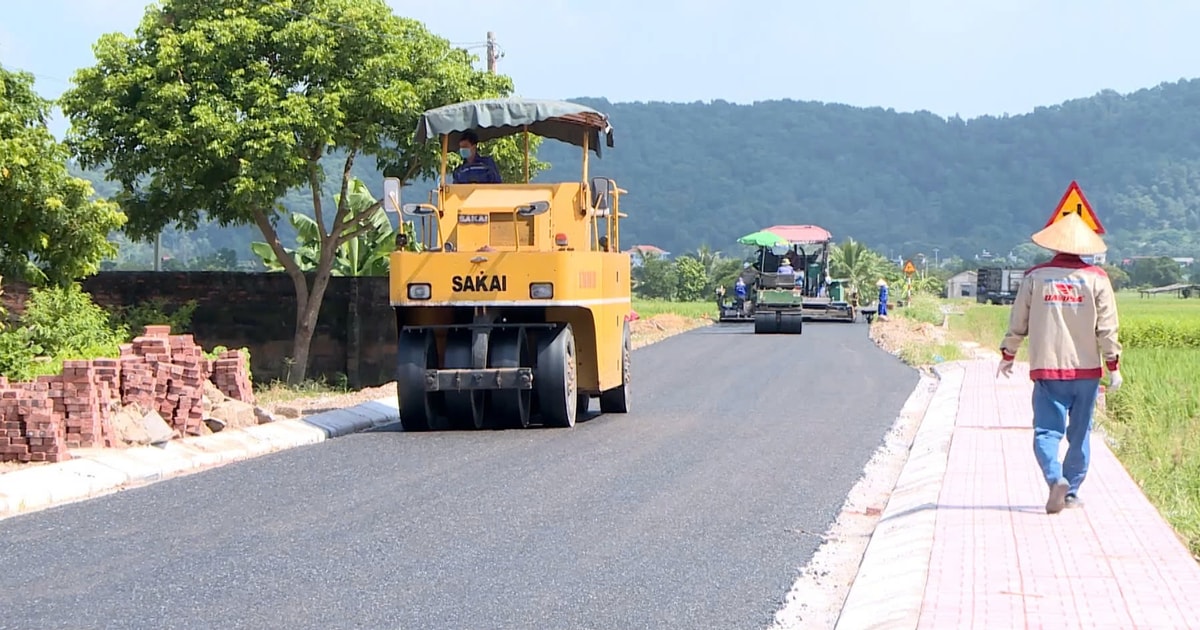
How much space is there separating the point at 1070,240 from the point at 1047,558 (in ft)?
7.55

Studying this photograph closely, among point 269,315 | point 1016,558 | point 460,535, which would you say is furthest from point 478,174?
point 269,315

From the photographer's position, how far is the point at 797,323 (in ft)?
139

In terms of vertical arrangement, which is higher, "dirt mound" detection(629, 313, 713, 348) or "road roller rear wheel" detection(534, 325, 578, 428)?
"road roller rear wheel" detection(534, 325, 578, 428)

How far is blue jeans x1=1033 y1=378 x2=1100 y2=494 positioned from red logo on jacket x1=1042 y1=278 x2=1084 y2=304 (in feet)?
1.66

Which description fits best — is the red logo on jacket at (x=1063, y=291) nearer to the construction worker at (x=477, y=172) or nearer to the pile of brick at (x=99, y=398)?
the pile of brick at (x=99, y=398)

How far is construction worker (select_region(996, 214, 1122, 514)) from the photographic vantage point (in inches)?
368

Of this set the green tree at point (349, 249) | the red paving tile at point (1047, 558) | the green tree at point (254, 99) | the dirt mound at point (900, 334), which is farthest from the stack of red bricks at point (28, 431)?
the dirt mound at point (900, 334)

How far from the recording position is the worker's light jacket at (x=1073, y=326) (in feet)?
30.7

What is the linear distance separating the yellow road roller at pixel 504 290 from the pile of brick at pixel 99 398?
2.12 m

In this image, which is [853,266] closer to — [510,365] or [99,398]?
[510,365]

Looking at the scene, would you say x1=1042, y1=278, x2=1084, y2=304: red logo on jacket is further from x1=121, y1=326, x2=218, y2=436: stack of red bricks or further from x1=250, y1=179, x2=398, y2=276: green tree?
x1=250, y1=179, x2=398, y2=276: green tree

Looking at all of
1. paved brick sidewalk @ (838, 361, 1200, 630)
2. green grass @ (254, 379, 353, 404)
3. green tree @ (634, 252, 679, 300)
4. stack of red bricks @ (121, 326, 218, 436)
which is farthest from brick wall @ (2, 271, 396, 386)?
green tree @ (634, 252, 679, 300)

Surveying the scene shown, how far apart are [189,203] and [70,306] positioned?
5.22 m

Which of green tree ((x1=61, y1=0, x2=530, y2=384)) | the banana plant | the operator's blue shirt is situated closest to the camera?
the operator's blue shirt
